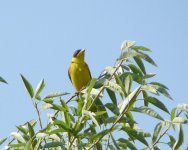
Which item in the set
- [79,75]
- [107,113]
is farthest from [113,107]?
[79,75]

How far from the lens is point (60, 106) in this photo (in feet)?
9.14

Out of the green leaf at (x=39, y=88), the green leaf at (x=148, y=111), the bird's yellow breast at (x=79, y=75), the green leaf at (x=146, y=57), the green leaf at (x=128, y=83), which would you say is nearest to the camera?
the green leaf at (x=148, y=111)

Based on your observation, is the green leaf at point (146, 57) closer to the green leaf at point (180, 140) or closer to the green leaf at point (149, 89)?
the green leaf at point (149, 89)

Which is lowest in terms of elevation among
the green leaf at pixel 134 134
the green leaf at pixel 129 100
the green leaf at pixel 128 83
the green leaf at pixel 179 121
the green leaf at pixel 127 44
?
the green leaf at pixel 134 134

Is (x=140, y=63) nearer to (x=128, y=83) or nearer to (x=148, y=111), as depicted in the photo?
(x=128, y=83)

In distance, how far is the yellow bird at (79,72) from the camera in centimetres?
675

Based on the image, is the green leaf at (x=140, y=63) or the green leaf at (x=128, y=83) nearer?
the green leaf at (x=128, y=83)

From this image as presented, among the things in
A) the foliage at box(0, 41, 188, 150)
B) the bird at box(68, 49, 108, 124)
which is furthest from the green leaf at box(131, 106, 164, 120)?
the bird at box(68, 49, 108, 124)

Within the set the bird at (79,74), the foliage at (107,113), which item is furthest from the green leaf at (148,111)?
the bird at (79,74)

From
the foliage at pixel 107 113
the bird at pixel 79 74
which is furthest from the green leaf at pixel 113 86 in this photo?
the bird at pixel 79 74

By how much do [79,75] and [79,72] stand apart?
0.07 metres

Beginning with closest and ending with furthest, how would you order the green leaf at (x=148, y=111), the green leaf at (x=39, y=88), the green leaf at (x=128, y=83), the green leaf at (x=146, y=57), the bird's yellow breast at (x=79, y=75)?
the green leaf at (x=148, y=111) < the green leaf at (x=128, y=83) < the green leaf at (x=39, y=88) < the green leaf at (x=146, y=57) < the bird's yellow breast at (x=79, y=75)

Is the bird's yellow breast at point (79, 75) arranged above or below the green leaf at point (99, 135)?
above

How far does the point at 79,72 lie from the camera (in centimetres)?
686
